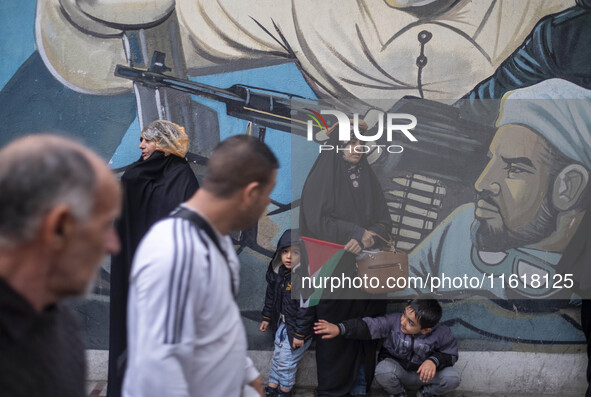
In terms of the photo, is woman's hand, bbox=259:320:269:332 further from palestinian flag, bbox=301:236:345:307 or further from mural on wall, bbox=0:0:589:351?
palestinian flag, bbox=301:236:345:307

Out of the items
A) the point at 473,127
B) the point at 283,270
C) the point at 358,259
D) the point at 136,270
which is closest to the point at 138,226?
the point at 283,270

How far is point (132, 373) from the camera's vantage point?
5.25ft

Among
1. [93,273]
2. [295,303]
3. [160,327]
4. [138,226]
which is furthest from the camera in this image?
[295,303]

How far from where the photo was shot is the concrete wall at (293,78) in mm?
4367

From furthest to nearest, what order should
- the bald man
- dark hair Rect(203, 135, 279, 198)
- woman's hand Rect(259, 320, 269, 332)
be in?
woman's hand Rect(259, 320, 269, 332) < dark hair Rect(203, 135, 279, 198) < the bald man

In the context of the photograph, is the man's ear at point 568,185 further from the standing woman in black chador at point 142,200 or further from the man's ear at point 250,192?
the man's ear at point 250,192

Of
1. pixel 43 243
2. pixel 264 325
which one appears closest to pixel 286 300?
pixel 264 325

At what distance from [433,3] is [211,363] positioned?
3575 millimetres

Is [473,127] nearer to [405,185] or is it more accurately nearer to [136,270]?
[405,185]

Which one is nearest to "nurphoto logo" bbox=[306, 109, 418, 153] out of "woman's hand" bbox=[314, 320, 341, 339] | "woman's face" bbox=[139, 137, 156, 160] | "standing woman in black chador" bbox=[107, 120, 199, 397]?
"standing woman in black chador" bbox=[107, 120, 199, 397]

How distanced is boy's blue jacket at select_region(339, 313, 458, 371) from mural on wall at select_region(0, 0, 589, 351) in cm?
43

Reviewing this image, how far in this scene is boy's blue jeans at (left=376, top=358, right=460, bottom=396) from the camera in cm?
400

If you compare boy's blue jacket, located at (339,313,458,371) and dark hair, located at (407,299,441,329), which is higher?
dark hair, located at (407,299,441,329)

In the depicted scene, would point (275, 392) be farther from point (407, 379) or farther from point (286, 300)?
point (407, 379)
